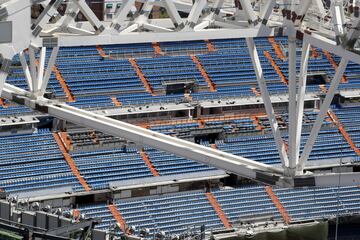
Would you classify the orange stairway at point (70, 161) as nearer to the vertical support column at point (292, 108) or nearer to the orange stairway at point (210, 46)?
the orange stairway at point (210, 46)

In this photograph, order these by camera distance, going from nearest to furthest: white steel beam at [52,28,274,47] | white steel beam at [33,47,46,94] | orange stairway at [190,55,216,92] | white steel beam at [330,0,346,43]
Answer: white steel beam at [330,0,346,43] < white steel beam at [52,28,274,47] < white steel beam at [33,47,46,94] < orange stairway at [190,55,216,92]

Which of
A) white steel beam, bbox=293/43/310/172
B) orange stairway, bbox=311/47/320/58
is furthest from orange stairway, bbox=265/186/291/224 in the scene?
white steel beam, bbox=293/43/310/172

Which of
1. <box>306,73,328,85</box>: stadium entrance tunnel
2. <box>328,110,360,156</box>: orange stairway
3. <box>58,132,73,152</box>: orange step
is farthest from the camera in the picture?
<box>306,73,328,85</box>: stadium entrance tunnel

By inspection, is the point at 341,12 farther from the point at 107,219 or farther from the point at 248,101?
the point at 248,101

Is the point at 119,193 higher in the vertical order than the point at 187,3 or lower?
lower

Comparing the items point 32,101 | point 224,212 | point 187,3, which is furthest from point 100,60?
point 32,101

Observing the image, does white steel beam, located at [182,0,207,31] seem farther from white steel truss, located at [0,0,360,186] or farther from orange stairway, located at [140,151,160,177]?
orange stairway, located at [140,151,160,177]

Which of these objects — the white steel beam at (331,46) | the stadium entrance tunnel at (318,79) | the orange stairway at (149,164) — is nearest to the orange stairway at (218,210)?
the orange stairway at (149,164)
